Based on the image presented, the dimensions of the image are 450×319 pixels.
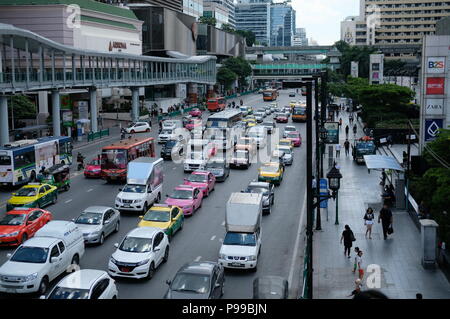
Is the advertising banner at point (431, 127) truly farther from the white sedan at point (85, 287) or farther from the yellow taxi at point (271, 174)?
the white sedan at point (85, 287)

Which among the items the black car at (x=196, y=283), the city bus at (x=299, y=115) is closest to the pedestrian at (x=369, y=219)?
the black car at (x=196, y=283)

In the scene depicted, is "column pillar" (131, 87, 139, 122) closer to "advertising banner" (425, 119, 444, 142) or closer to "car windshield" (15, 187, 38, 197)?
"car windshield" (15, 187, 38, 197)

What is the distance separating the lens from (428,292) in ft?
60.4

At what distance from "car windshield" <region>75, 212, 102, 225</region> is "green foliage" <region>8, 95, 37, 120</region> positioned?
4481cm

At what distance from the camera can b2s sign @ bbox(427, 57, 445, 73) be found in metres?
31.2

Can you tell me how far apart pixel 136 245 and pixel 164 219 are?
4457mm

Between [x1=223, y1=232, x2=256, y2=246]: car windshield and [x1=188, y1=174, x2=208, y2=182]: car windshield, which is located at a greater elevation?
[x1=188, y1=174, x2=208, y2=182]: car windshield

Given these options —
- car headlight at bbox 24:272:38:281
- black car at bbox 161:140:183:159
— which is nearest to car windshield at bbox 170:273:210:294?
car headlight at bbox 24:272:38:281

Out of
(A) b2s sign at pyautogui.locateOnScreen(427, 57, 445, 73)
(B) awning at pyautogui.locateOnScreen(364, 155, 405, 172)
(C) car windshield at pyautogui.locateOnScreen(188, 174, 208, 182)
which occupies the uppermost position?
(A) b2s sign at pyautogui.locateOnScreen(427, 57, 445, 73)

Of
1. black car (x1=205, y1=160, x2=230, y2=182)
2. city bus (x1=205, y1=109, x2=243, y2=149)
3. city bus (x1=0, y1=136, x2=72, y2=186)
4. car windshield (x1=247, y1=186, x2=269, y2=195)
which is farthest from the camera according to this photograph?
city bus (x1=205, y1=109, x2=243, y2=149)

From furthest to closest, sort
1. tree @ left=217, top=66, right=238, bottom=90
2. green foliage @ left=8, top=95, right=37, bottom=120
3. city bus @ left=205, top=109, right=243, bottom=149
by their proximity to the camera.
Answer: tree @ left=217, top=66, right=238, bottom=90
green foliage @ left=8, top=95, right=37, bottom=120
city bus @ left=205, top=109, right=243, bottom=149

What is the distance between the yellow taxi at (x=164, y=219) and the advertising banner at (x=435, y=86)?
51.7 ft

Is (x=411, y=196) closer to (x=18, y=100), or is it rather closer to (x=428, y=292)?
(x=428, y=292)
